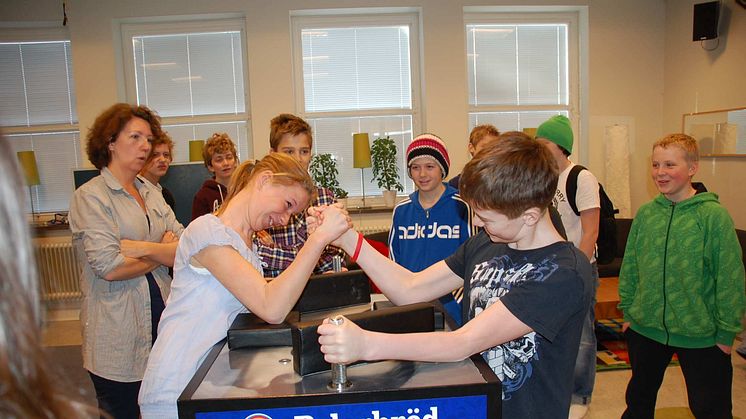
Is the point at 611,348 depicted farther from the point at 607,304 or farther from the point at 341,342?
the point at 341,342

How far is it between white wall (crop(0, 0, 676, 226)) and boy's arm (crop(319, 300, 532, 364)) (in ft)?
14.9

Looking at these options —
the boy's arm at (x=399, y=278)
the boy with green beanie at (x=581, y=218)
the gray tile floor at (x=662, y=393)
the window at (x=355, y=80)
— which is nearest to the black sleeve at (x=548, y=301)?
the boy's arm at (x=399, y=278)

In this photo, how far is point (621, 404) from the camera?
3076 mm

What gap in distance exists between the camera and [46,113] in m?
5.67

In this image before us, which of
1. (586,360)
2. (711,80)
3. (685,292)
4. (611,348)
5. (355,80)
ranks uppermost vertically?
(355,80)

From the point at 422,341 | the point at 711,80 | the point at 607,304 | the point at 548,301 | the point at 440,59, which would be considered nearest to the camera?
the point at 422,341

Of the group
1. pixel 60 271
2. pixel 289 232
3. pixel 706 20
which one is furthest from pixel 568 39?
pixel 60 271

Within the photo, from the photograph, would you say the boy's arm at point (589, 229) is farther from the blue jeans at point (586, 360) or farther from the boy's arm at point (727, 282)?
Result: the boy's arm at point (727, 282)

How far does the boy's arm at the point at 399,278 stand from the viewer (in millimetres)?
1486

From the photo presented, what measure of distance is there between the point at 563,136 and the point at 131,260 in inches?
87.8

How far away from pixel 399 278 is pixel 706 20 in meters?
4.69

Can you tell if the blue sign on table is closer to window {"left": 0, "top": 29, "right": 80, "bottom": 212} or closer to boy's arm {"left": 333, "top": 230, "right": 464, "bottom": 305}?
boy's arm {"left": 333, "top": 230, "right": 464, "bottom": 305}

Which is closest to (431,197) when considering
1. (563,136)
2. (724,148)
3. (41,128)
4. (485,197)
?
(563,136)

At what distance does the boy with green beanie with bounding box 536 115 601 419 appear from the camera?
2.69 meters
